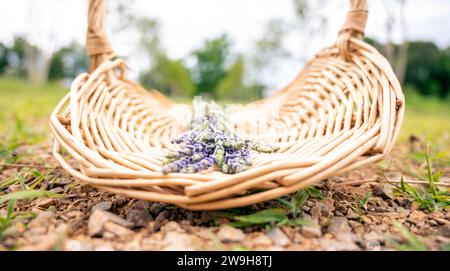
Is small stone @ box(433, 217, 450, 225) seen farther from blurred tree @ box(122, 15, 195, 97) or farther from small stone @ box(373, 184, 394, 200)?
blurred tree @ box(122, 15, 195, 97)

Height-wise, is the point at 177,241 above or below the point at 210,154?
below

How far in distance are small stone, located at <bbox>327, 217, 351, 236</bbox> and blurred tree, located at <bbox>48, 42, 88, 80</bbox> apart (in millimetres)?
23458

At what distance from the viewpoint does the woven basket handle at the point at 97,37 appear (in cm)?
A: 131

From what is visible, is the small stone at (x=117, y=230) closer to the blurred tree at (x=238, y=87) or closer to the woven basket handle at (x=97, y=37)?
the woven basket handle at (x=97, y=37)

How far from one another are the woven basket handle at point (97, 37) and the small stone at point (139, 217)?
80 centimetres

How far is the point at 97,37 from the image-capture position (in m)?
1.33

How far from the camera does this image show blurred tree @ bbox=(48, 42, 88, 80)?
72.0ft

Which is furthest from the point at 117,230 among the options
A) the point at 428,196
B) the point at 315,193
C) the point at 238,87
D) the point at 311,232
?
the point at 238,87

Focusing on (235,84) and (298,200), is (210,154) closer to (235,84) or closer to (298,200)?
(298,200)

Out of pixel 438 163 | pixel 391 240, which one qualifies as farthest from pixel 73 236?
pixel 438 163

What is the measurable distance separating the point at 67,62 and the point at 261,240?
81.5ft

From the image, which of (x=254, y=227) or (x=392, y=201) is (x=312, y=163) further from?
(x=392, y=201)

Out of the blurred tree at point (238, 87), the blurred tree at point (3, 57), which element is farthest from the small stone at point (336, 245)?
the blurred tree at point (3, 57)

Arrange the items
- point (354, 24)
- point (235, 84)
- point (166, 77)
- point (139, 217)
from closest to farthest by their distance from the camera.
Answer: point (139, 217)
point (354, 24)
point (235, 84)
point (166, 77)
